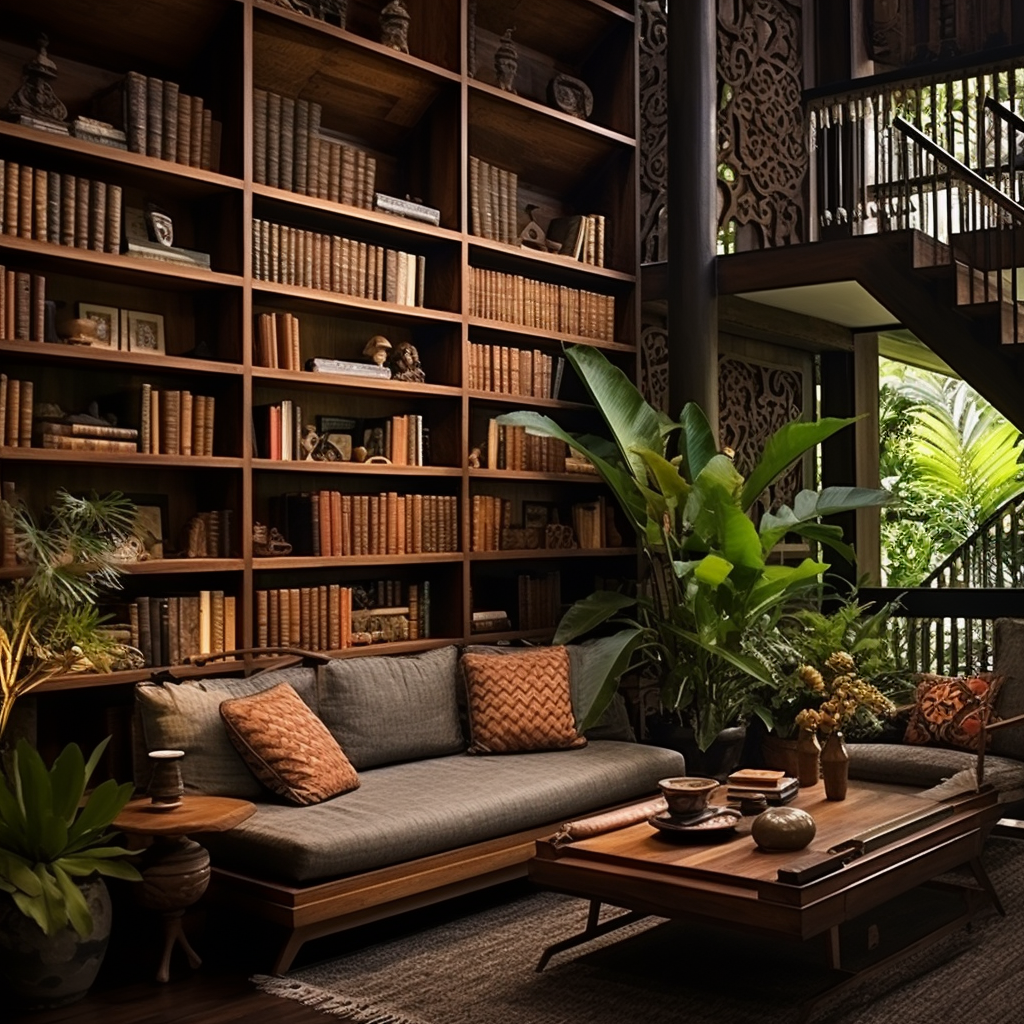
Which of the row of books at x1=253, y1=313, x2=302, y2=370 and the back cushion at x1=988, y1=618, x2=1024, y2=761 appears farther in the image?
the back cushion at x1=988, y1=618, x2=1024, y2=761

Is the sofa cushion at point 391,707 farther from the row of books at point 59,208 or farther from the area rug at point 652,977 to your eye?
the row of books at point 59,208

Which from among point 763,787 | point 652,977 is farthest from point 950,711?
point 652,977

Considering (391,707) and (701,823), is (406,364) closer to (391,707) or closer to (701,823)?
(391,707)

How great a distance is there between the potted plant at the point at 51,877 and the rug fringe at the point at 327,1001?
0.46m

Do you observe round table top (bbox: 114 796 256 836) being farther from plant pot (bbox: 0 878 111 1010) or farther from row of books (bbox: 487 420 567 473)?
row of books (bbox: 487 420 567 473)

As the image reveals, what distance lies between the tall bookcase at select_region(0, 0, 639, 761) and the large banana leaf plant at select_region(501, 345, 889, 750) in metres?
0.42

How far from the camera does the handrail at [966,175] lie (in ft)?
18.8

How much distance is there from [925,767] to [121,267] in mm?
3367

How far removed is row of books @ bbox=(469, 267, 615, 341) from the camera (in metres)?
5.68

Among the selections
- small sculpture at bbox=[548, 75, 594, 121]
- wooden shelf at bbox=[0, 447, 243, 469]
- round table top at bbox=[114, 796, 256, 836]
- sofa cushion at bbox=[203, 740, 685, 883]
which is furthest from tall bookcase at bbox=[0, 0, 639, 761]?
sofa cushion at bbox=[203, 740, 685, 883]

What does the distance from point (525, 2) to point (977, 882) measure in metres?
4.13

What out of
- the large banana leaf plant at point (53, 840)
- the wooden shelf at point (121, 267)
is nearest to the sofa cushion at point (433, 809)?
the large banana leaf plant at point (53, 840)

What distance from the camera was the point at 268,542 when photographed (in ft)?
16.1

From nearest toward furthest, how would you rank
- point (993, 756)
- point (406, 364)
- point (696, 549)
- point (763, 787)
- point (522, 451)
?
1. point (763, 787)
2. point (993, 756)
3. point (406, 364)
4. point (696, 549)
5. point (522, 451)
